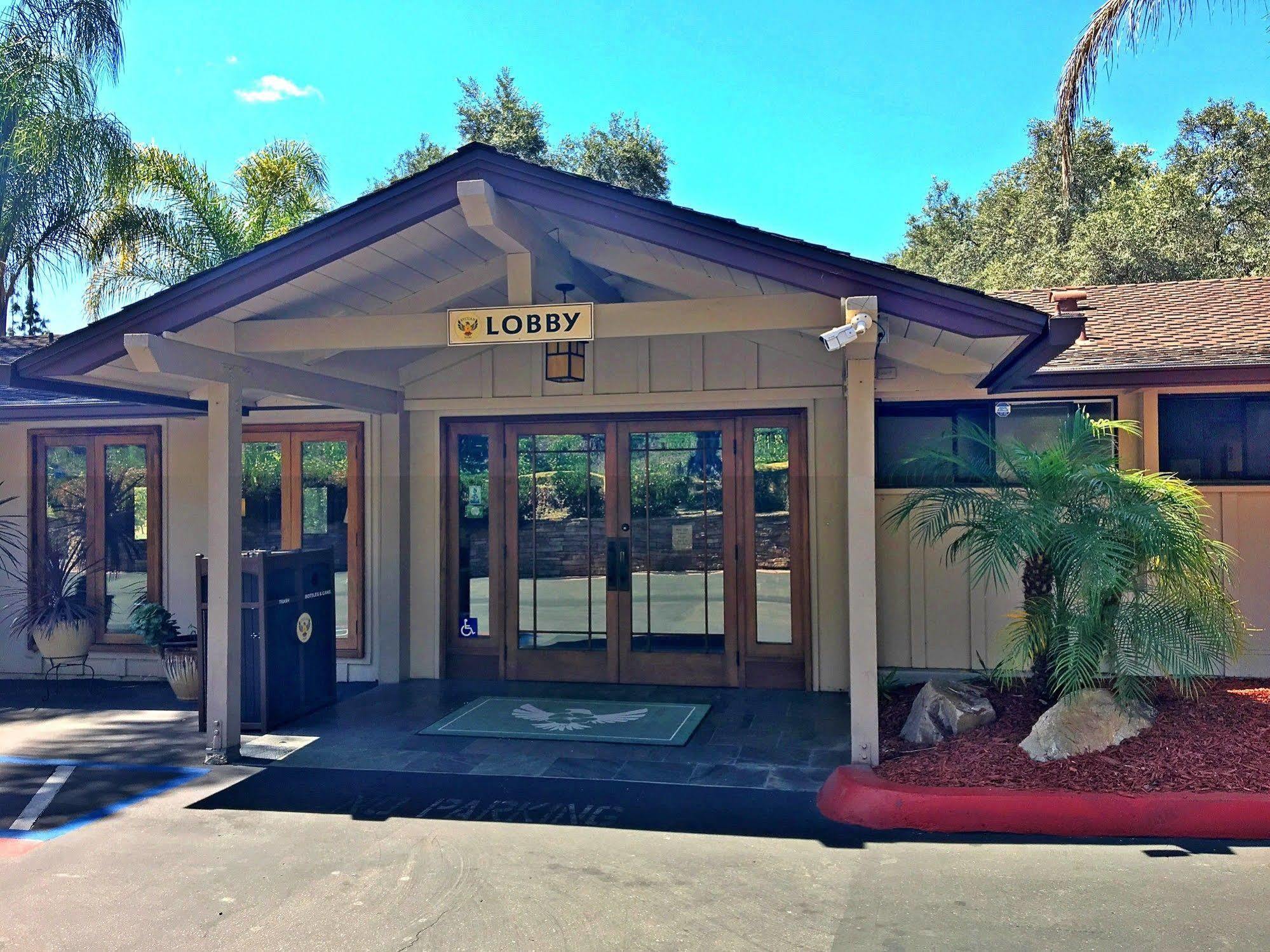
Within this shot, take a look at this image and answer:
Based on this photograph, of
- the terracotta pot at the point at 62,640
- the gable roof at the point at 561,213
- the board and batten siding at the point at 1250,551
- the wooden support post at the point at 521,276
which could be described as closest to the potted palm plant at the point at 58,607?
the terracotta pot at the point at 62,640

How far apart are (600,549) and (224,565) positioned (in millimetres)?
3123

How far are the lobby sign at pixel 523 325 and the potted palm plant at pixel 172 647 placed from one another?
3846 millimetres

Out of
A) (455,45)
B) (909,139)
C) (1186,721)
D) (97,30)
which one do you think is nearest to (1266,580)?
(1186,721)

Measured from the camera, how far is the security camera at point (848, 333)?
4.98 meters

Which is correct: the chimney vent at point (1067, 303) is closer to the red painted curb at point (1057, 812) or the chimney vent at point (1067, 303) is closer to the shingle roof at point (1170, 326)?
the shingle roof at point (1170, 326)

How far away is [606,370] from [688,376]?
2.36 feet

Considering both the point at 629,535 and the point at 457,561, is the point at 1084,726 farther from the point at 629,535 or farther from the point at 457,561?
the point at 457,561

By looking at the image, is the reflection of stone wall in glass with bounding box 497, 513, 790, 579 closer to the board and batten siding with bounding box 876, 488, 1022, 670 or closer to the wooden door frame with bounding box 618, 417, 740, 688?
the wooden door frame with bounding box 618, 417, 740, 688

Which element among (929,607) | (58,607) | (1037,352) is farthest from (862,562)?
(58,607)

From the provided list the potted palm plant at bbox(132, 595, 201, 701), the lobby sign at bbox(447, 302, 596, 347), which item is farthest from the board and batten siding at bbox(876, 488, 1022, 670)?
the potted palm plant at bbox(132, 595, 201, 701)

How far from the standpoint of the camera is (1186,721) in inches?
223

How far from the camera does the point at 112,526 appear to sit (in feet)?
29.6

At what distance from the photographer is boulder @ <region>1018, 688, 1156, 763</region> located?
5332 mm

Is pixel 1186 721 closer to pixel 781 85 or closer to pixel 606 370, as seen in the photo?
pixel 606 370
